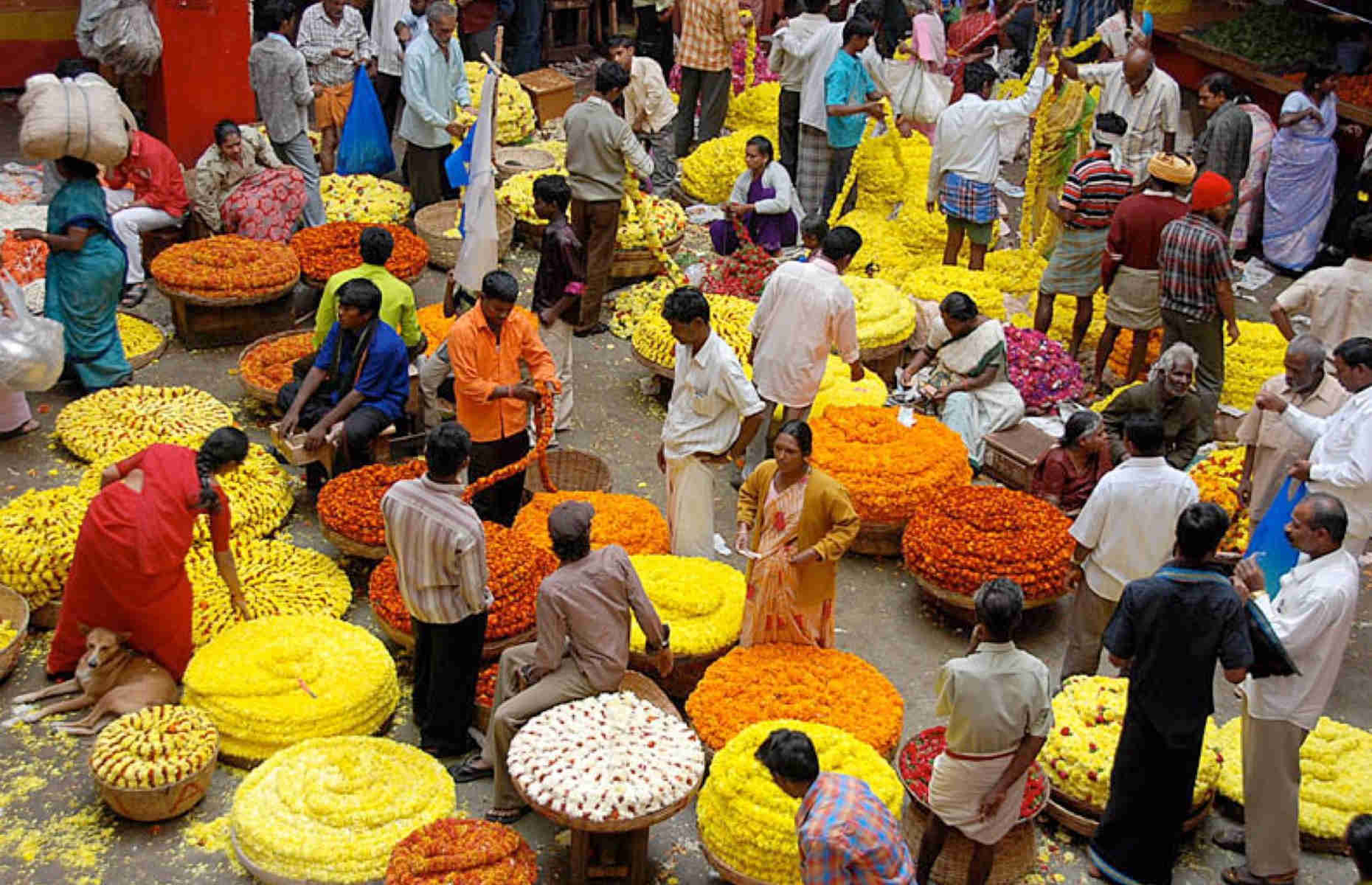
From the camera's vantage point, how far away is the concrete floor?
20.1ft

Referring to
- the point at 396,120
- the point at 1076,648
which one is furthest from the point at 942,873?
the point at 396,120

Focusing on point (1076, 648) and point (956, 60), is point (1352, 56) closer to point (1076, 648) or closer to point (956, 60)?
point (956, 60)

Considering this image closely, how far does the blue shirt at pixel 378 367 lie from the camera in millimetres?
8383

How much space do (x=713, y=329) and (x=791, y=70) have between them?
380 cm

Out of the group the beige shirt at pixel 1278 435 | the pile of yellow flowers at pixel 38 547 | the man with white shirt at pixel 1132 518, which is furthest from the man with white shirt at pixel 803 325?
the pile of yellow flowers at pixel 38 547

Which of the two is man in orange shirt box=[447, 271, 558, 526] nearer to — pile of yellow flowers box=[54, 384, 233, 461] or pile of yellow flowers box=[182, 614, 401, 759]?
pile of yellow flowers box=[182, 614, 401, 759]

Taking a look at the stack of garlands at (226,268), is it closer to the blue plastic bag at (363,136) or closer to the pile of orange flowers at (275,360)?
the pile of orange flowers at (275,360)

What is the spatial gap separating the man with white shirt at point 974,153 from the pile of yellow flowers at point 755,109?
3038 millimetres

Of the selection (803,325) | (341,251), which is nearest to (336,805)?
(803,325)

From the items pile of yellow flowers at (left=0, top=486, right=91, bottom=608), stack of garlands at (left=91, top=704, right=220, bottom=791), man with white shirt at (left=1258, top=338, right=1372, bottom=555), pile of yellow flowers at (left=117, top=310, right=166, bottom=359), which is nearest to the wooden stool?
pile of yellow flowers at (left=117, top=310, right=166, bottom=359)

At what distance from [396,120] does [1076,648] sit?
30.0 feet

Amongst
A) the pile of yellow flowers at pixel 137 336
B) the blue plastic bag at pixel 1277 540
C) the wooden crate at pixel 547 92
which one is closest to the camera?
the blue plastic bag at pixel 1277 540

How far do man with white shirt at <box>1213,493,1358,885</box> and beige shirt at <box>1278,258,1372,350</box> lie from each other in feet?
10.7

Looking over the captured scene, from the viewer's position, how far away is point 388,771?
20.7ft
